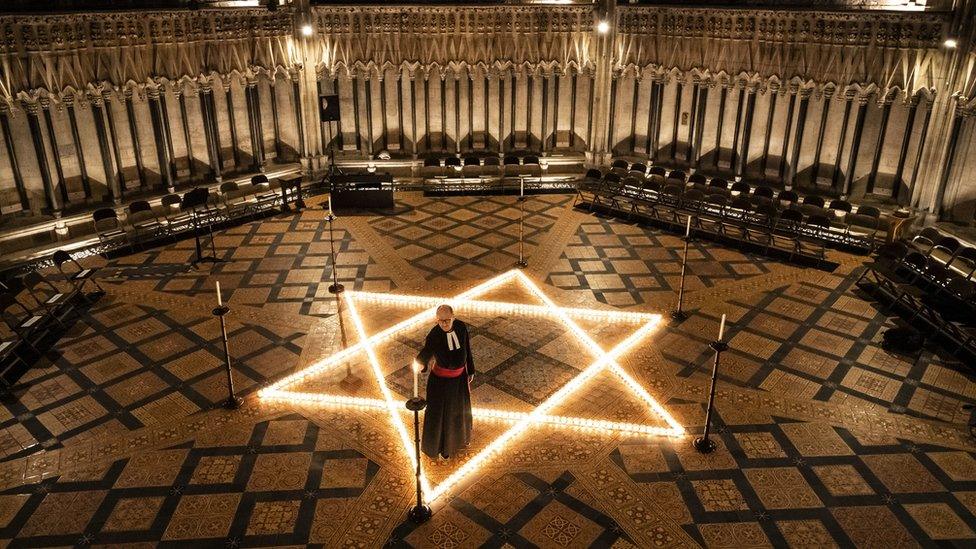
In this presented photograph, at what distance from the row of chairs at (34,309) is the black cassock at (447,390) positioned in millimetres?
6398

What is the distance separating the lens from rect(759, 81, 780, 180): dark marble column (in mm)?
17480

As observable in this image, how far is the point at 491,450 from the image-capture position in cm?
890

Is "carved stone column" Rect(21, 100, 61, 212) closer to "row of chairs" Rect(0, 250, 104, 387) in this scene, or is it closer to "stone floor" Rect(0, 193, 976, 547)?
"row of chairs" Rect(0, 250, 104, 387)

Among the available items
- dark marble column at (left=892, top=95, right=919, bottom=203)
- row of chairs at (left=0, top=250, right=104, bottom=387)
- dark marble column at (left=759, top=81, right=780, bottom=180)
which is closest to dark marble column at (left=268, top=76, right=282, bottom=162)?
row of chairs at (left=0, top=250, right=104, bottom=387)

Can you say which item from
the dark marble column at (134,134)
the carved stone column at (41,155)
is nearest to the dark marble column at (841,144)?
the dark marble column at (134,134)

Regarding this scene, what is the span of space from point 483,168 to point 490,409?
10.9m

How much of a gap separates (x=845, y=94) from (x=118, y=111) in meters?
16.8

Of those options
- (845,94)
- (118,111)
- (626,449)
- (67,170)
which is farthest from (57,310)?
(845,94)

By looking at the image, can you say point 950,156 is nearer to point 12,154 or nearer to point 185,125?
point 185,125

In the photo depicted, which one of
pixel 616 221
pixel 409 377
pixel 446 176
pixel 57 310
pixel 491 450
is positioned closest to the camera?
pixel 491 450

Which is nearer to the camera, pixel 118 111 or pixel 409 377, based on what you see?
pixel 409 377

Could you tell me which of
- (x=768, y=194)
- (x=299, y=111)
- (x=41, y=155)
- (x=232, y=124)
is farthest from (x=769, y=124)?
(x=41, y=155)

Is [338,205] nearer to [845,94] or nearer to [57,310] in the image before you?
[57,310]

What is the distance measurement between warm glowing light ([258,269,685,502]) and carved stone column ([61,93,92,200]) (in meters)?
7.50
